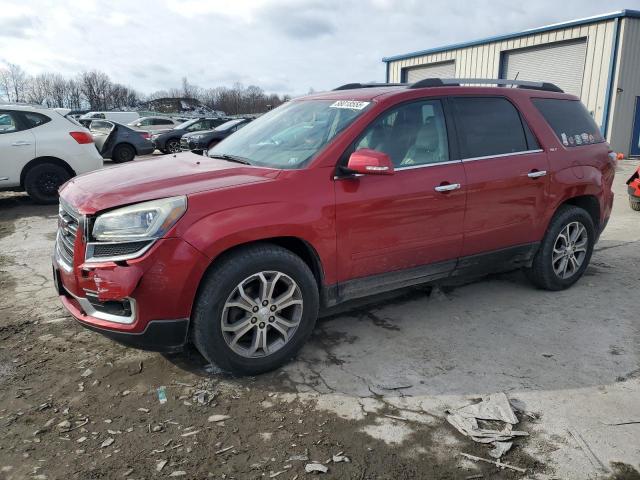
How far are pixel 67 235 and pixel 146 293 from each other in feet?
2.77

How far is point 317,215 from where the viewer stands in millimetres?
3271

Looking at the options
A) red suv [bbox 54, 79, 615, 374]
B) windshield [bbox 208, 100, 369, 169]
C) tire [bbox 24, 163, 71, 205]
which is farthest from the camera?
tire [bbox 24, 163, 71, 205]

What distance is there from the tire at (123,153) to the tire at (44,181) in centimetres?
Answer: 712

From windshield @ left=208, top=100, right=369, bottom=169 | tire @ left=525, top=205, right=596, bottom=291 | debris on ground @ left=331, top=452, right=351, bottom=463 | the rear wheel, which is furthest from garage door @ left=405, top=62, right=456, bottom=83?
debris on ground @ left=331, top=452, right=351, bottom=463

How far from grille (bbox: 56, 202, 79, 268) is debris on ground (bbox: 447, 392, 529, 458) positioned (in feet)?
7.97

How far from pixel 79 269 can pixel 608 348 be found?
11.7 feet

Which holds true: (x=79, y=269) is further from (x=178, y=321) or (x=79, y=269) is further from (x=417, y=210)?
(x=417, y=210)

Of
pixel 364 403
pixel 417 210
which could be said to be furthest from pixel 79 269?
pixel 417 210

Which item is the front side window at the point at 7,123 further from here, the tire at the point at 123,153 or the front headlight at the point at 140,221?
the tire at the point at 123,153

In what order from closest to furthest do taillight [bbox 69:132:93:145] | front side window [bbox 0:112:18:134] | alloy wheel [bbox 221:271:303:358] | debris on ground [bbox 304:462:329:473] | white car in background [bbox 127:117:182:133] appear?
debris on ground [bbox 304:462:329:473]
alloy wheel [bbox 221:271:303:358]
front side window [bbox 0:112:18:134]
taillight [bbox 69:132:93:145]
white car in background [bbox 127:117:182:133]

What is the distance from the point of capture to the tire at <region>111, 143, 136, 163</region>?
15.6 metres

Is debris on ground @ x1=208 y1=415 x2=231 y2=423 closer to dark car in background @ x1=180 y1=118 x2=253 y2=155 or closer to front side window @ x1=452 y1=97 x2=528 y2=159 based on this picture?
front side window @ x1=452 y1=97 x2=528 y2=159

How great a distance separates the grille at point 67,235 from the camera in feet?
10.3

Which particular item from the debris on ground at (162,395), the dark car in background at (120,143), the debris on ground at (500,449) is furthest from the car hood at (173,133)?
the debris on ground at (500,449)
